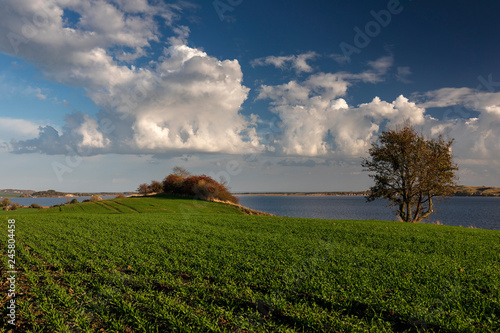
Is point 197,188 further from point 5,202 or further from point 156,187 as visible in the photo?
point 5,202

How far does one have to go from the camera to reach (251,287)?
9625 millimetres

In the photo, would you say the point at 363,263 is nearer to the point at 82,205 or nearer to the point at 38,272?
the point at 38,272

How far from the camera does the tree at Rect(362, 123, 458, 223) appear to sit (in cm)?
3944

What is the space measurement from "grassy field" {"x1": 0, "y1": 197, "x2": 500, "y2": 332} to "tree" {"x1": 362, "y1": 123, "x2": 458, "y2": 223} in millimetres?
25190

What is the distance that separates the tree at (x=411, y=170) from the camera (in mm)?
39438

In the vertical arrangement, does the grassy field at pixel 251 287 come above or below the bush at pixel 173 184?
below

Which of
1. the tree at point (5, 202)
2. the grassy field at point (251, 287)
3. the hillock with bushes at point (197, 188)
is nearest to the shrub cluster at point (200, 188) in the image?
the hillock with bushes at point (197, 188)

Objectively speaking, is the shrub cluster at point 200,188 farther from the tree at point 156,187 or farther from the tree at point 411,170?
the tree at point 411,170

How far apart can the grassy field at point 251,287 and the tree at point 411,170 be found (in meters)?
25.2

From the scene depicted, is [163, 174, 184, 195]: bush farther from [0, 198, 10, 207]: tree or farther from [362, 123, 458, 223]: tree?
[362, 123, 458, 223]: tree

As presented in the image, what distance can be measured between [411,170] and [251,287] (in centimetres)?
3839

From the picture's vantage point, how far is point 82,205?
194 ft

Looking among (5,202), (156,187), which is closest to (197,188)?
(156,187)

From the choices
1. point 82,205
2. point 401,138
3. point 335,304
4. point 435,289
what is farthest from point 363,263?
point 82,205
